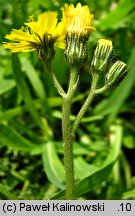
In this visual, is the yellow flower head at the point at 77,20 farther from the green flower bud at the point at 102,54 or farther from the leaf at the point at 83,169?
the leaf at the point at 83,169

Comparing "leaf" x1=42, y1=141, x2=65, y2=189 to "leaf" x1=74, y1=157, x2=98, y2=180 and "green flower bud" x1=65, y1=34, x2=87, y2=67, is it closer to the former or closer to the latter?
"leaf" x1=74, y1=157, x2=98, y2=180

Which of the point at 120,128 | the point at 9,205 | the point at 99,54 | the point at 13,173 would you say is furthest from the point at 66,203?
the point at 120,128

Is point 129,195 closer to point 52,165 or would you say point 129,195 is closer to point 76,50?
point 52,165

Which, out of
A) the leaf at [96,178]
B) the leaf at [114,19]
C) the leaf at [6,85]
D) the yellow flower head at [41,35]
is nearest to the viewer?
the yellow flower head at [41,35]

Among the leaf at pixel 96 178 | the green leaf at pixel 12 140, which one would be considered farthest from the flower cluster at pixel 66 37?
the green leaf at pixel 12 140

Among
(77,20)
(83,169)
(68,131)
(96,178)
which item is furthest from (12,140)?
(77,20)

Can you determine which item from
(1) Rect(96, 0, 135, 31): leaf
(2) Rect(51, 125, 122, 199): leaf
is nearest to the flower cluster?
(2) Rect(51, 125, 122, 199): leaf
